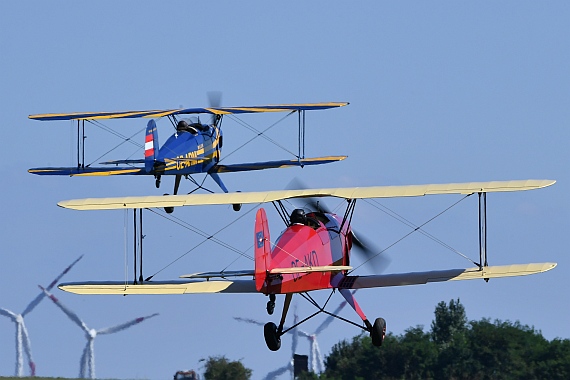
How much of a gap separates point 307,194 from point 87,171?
543 inches

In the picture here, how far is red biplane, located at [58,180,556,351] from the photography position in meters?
27.8

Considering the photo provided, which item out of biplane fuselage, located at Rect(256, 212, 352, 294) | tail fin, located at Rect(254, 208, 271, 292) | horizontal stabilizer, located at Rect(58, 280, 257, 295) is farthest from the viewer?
horizontal stabilizer, located at Rect(58, 280, 257, 295)

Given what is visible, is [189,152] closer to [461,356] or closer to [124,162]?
[124,162]

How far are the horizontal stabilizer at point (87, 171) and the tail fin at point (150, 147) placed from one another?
3.89ft

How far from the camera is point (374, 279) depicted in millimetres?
29281

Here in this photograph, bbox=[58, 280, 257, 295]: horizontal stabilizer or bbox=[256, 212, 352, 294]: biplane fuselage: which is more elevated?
bbox=[256, 212, 352, 294]: biplane fuselage

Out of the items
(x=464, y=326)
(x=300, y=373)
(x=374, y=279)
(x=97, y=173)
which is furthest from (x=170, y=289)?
(x=464, y=326)

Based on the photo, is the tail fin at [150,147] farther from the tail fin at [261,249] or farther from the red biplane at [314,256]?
the tail fin at [261,249]

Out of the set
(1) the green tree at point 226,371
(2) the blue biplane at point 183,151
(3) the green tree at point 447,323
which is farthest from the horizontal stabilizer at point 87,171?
(3) the green tree at point 447,323

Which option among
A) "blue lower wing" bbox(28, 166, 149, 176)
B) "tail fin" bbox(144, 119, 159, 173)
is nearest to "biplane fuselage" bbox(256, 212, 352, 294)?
"tail fin" bbox(144, 119, 159, 173)

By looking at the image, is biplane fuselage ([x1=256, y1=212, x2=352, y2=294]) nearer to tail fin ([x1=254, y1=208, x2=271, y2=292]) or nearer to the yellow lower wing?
tail fin ([x1=254, y1=208, x2=271, y2=292])

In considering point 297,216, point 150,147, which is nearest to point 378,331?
point 297,216

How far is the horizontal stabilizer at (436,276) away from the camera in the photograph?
1136 inches

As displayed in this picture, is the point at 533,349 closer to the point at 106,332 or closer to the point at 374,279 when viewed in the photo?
the point at 106,332
